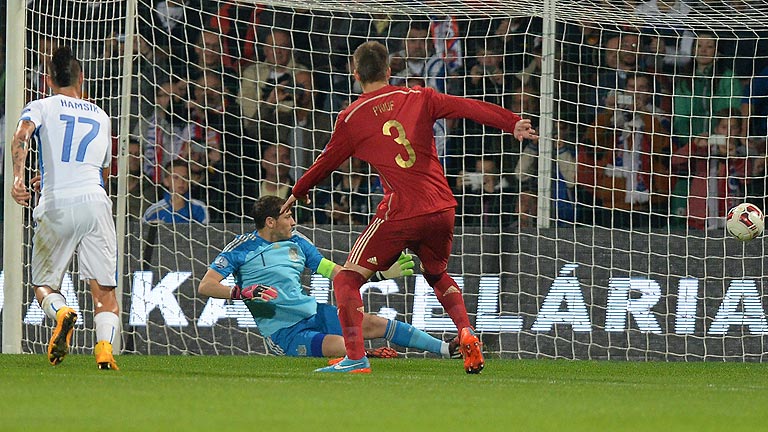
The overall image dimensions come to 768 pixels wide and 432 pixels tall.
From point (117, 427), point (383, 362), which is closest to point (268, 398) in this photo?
point (117, 427)

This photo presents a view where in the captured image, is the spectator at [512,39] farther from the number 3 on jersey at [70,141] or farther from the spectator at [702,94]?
the number 3 on jersey at [70,141]

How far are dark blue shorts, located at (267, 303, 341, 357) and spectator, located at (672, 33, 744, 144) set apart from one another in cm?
385

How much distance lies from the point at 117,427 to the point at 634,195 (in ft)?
25.6

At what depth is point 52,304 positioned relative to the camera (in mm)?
7148

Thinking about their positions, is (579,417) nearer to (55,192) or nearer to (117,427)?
(117,427)

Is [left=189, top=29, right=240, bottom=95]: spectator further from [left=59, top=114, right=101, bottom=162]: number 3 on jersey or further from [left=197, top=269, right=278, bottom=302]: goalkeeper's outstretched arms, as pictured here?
[left=59, top=114, right=101, bottom=162]: number 3 on jersey

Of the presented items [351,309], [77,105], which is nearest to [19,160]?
[77,105]

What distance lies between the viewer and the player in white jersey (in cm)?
717

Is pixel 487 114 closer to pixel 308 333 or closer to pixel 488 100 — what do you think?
pixel 308 333

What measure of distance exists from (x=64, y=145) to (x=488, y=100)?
522 cm

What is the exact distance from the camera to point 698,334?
9852 millimetres

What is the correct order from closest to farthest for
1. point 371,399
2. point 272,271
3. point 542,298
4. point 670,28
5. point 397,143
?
point 371,399 < point 397,143 < point 272,271 < point 542,298 < point 670,28

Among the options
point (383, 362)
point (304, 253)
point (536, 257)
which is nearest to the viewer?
point (383, 362)

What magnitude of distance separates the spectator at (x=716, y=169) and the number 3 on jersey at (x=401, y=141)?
4733 mm
